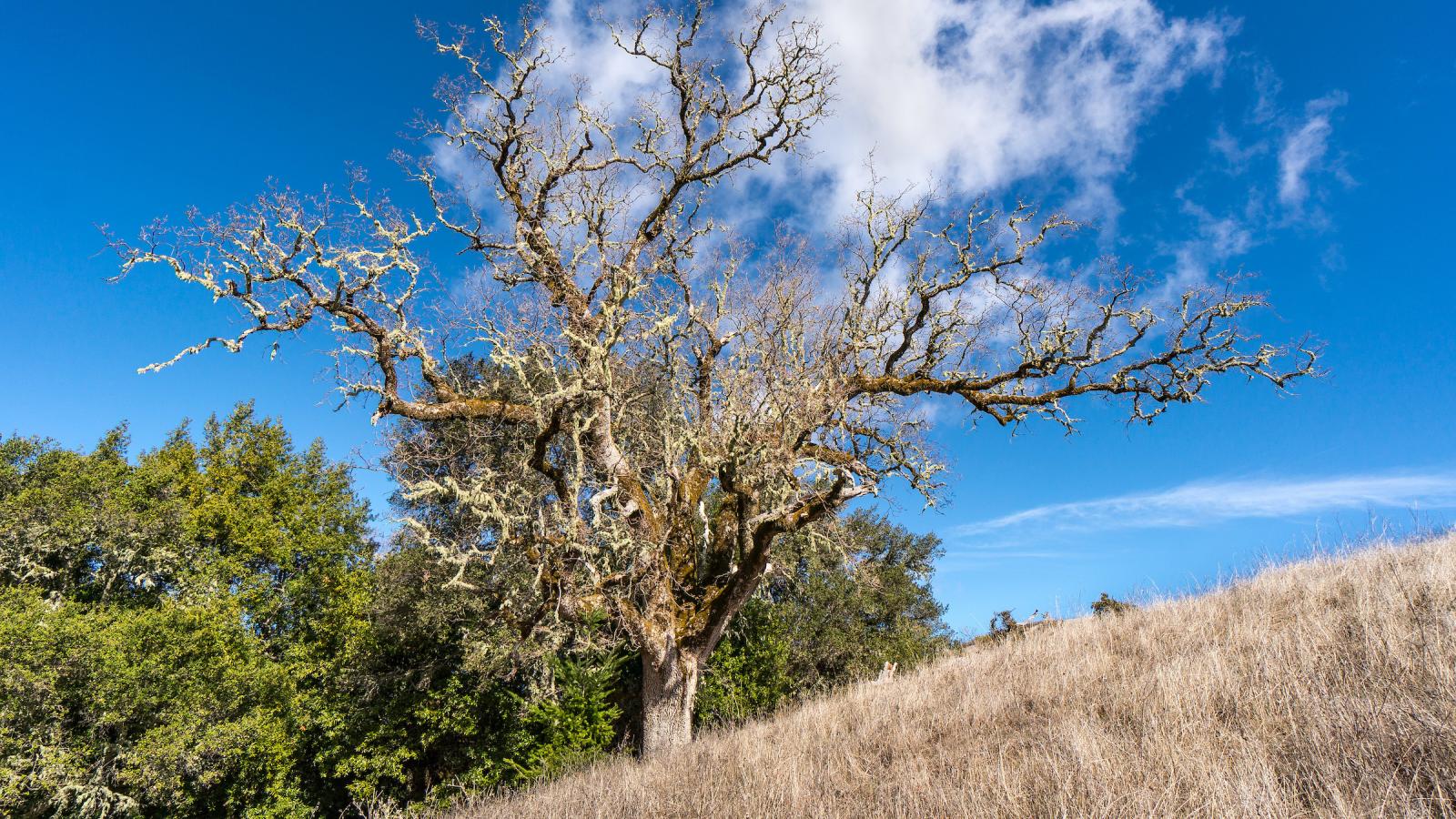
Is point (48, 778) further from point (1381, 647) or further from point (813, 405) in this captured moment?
point (1381, 647)

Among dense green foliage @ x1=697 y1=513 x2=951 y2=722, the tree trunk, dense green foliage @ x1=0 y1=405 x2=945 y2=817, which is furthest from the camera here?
dense green foliage @ x1=697 y1=513 x2=951 y2=722

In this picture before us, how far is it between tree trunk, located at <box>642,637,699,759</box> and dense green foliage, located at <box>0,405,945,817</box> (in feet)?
5.14

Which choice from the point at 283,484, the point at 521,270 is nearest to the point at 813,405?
the point at 521,270

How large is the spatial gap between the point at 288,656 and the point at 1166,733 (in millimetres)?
24643

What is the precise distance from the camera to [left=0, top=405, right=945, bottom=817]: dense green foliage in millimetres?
15312

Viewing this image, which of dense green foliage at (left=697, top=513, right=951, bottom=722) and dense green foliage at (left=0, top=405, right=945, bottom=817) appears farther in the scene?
dense green foliage at (left=697, top=513, right=951, bottom=722)

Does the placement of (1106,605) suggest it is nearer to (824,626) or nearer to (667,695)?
(667,695)

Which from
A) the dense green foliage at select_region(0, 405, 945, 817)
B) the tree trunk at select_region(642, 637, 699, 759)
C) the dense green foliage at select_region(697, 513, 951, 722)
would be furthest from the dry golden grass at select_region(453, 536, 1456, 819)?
the dense green foliage at select_region(697, 513, 951, 722)

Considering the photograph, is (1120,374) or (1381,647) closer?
(1381,647)

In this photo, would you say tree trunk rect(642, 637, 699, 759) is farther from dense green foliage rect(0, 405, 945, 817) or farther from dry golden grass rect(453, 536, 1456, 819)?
dry golden grass rect(453, 536, 1456, 819)

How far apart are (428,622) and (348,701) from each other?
472 cm

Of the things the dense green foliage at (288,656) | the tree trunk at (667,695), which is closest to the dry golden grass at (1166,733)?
the tree trunk at (667,695)

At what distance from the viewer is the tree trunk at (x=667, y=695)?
10000 mm

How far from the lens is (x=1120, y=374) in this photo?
1062cm
